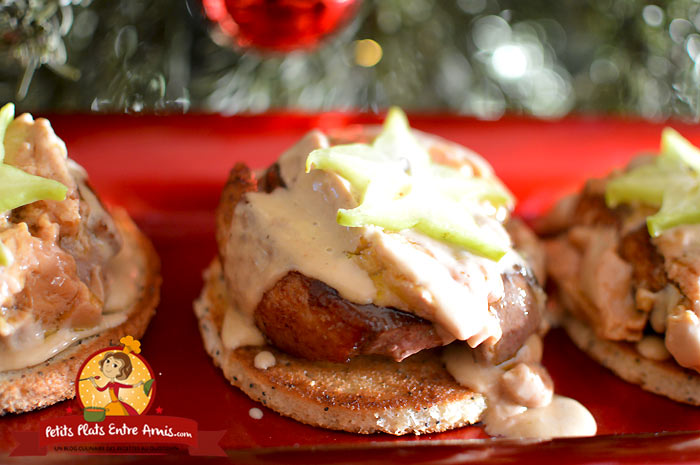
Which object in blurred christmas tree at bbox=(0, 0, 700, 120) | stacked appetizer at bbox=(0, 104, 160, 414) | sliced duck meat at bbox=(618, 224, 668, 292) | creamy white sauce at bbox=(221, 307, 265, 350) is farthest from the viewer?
blurred christmas tree at bbox=(0, 0, 700, 120)

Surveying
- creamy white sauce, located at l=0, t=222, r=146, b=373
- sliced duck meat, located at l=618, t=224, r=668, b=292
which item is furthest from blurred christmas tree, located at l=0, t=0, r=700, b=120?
sliced duck meat, located at l=618, t=224, r=668, b=292

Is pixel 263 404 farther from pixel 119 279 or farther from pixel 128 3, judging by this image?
pixel 128 3

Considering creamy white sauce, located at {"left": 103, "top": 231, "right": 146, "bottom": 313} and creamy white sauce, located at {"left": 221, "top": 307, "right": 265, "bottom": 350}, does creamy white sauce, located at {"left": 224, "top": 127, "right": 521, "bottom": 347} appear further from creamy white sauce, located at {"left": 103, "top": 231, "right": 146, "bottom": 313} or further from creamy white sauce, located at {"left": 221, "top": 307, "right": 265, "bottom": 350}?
creamy white sauce, located at {"left": 103, "top": 231, "right": 146, "bottom": 313}

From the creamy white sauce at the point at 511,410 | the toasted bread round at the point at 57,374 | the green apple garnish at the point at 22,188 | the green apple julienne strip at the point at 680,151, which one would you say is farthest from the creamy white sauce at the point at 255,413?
the green apple julienne strip at the point at 680,151

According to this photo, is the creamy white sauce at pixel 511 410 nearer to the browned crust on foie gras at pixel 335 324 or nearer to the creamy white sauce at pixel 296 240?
the browned crust on foie gras at pixel 335 324

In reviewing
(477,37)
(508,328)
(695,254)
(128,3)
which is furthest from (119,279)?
(477,37)

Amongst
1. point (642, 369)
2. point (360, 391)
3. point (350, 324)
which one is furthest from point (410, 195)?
point (642, 369)
